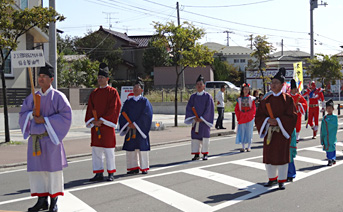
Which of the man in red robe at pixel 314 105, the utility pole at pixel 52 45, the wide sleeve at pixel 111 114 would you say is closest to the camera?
the wide sleeve at pixel 111 114

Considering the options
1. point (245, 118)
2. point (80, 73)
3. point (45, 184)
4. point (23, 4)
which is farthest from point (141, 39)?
point (45, 184)

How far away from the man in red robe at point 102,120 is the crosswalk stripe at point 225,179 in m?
1.87

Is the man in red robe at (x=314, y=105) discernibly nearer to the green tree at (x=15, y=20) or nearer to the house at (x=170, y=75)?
the green tree at (x=15, y=20)

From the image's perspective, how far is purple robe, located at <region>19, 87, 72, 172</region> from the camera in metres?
6.68

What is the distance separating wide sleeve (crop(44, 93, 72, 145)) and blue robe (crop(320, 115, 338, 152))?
6.38 m

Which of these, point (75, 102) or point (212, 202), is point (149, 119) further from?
point (75, 102)

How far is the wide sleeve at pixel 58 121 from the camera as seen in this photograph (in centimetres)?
667

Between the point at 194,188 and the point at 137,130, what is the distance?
208cm

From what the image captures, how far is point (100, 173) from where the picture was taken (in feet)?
29.7

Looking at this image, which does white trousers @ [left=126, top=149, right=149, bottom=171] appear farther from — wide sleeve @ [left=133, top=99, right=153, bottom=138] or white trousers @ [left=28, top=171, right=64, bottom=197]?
white trousers @ [left=28, top=171, right=64, bottom=197]

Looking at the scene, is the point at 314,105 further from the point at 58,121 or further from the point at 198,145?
the point at 58,121

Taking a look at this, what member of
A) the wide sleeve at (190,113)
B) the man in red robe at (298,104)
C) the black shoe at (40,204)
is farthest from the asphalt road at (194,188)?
the man in red robe at (298,104)

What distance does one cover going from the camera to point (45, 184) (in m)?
6.80

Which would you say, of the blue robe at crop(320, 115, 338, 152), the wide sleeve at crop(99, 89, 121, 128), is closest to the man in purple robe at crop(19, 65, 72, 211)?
the wide sleeve at crop(99, 89, 121, 128)
